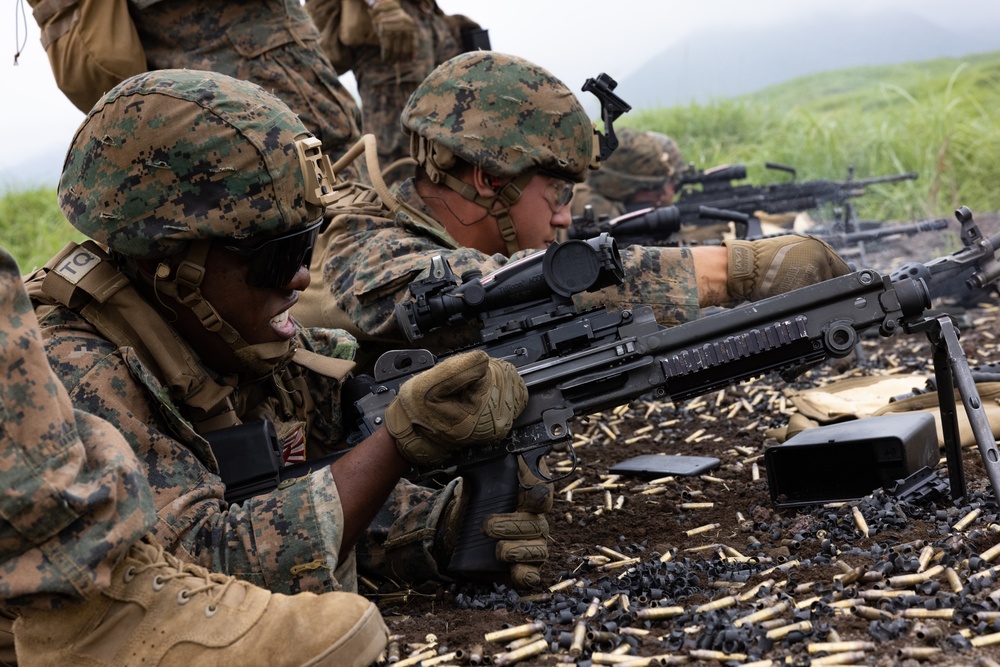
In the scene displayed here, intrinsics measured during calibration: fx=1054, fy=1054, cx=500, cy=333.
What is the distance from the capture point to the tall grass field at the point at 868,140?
12109 millimetres

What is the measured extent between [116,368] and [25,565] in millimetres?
801

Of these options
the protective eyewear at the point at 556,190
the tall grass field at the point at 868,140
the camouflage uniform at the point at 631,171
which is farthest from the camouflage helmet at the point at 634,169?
the protective eyewear at the point at 556,190

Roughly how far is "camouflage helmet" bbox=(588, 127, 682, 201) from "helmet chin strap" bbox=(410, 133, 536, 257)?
7.13 m

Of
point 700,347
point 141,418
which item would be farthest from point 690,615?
point 141,418

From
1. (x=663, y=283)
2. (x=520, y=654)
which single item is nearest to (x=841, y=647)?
(x=520, y=654)

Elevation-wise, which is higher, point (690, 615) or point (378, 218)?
point (378, 218)

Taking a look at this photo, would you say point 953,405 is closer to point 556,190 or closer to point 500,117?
point 556,190

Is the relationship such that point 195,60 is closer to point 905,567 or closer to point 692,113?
point 905,567

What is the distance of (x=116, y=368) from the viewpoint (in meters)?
2.86

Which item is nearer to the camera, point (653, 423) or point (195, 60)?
point (195, 60)

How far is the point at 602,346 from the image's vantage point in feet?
11.3

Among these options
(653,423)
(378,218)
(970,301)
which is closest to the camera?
(378,218)

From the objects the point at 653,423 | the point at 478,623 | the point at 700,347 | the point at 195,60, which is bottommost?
the point at 653,423

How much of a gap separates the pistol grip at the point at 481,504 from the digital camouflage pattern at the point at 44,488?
4.20 feet
